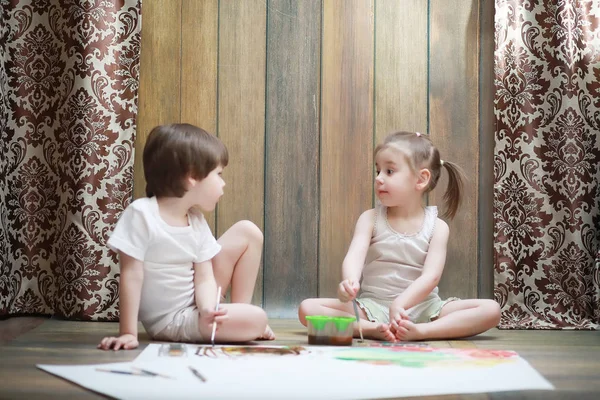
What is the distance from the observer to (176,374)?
1.30 meters

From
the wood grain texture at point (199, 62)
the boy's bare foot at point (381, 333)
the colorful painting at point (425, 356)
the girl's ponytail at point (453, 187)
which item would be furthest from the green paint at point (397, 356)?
the wood grain texture at point (199, 62)

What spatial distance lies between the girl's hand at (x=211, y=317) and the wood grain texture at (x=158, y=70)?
75 centimetres

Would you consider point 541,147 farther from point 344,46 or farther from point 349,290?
point 349,290

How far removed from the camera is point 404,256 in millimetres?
2059

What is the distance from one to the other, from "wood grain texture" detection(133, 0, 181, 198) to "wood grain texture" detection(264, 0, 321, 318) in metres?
0.28

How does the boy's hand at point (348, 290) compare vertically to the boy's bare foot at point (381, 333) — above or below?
above

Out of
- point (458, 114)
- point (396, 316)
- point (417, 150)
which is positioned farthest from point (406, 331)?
point (458, 114)

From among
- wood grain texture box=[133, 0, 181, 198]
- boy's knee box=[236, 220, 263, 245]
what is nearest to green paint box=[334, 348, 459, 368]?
boy's knee box=[236, 220, 263, 245]

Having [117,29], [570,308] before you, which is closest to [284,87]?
[117,29]

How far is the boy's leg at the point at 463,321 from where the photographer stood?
1.88 metres

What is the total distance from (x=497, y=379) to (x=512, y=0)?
1322 millimetres

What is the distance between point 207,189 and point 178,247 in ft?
0.48

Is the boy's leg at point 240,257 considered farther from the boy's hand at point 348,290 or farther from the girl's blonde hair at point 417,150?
the girl's blonde hair at point 417,150

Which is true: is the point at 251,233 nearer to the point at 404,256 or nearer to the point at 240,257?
the point at 240,257
